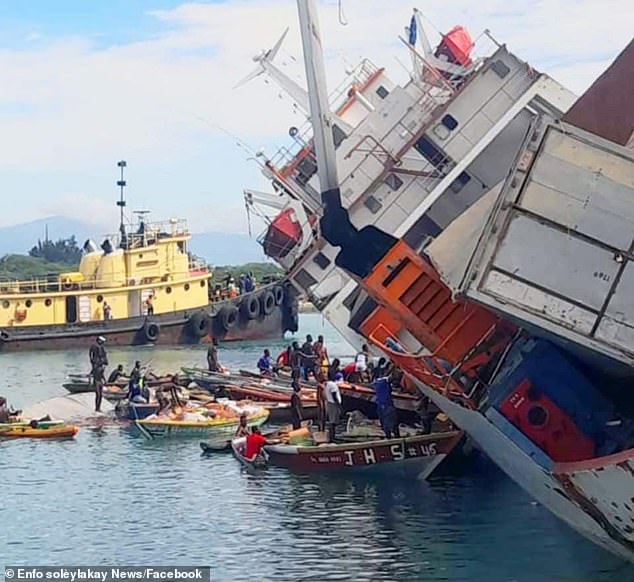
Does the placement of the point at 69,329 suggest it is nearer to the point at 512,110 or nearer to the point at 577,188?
the point at 512,110

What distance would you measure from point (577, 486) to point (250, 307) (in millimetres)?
45047

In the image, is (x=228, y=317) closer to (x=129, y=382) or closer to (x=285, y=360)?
(x=285, y=360)

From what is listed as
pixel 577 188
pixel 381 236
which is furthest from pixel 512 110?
pixel 577 188

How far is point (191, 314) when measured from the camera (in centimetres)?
5738

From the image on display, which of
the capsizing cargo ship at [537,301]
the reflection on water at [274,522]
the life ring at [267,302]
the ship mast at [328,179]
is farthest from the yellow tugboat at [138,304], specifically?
the ship mast at [328,179]

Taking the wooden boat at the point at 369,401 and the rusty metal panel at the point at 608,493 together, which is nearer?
the rusty metal panel at the point at 608,493

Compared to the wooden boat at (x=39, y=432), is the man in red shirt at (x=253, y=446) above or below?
below

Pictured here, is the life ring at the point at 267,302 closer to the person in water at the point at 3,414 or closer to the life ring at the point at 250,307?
the life ring at the point at 250,307

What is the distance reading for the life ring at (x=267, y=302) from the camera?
58656 millimetres

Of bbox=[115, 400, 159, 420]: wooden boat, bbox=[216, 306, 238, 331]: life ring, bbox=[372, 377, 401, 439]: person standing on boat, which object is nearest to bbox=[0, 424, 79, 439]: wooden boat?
bbox=[115, 400, 159, 420]: wooden boat

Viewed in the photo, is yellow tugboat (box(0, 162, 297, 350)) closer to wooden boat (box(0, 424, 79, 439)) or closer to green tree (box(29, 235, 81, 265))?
wooden boat (box(0, 424, 79, 439))

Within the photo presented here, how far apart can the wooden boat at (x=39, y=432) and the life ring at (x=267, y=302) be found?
3129cm

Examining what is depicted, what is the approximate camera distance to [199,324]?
57.0 m

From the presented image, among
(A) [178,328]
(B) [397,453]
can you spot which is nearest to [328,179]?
(B) [397,453]
